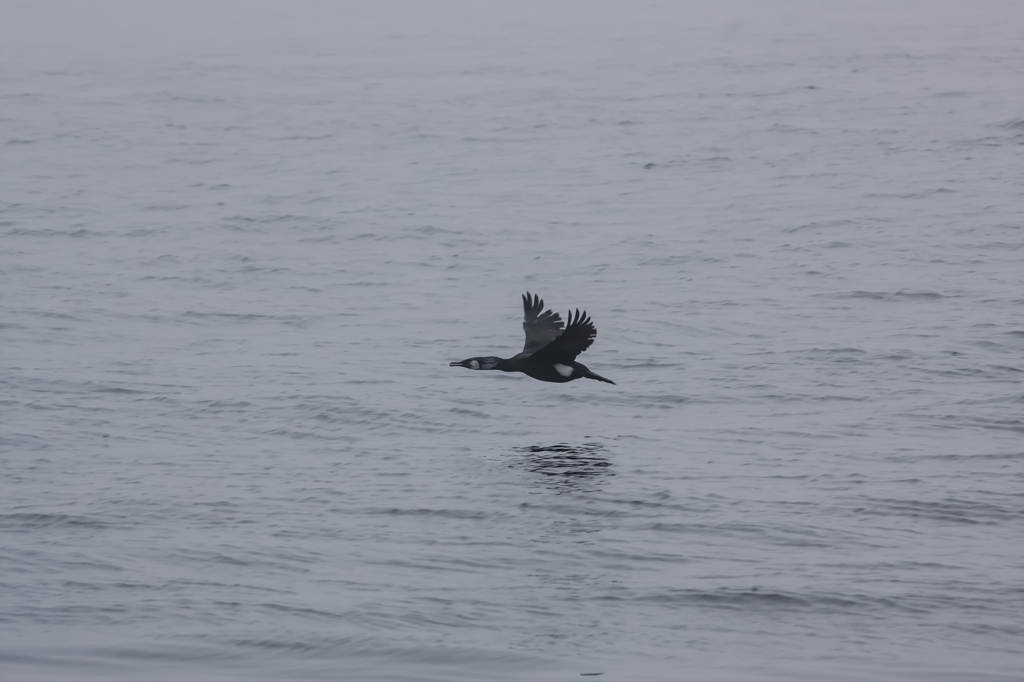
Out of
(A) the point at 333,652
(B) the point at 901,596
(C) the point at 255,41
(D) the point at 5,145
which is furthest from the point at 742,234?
(C) the point at 255,41

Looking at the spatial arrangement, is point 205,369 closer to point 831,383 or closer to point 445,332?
point 445,332

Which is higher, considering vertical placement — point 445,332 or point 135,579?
point 445,332

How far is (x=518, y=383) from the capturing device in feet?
52.7

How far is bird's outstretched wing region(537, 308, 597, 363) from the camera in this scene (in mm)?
12602

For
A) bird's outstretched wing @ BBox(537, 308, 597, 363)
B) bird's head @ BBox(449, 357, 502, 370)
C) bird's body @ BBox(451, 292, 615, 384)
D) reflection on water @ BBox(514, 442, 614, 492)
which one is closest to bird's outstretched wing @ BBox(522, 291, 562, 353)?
bird's body @ BBox(451, 292, 615, 384)

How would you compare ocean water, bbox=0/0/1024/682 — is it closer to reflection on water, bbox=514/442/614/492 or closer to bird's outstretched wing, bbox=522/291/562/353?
reflection on water, bbox=514/442/614/492

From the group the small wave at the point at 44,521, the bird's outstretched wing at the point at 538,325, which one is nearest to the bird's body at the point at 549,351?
the bird's outstretched wing at the point at 538,325

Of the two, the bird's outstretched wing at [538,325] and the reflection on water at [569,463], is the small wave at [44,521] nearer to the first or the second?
the reflection on water at [569,463]

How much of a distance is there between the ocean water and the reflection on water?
2.3 inches

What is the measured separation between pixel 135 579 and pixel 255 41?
3696 cm

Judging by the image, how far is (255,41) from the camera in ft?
149

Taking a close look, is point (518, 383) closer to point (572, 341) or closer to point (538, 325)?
point (538, 325)

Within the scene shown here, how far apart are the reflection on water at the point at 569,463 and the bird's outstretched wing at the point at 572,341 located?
2.67 feet

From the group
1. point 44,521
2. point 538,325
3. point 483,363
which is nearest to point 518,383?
point 538,325
